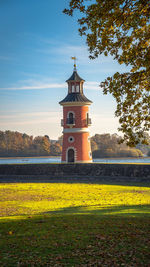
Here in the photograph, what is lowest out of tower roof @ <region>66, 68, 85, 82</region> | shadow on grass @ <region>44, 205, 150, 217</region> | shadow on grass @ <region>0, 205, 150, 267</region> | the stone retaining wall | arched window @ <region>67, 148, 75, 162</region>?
shadow on grass @ <region>44, 205, 150, 217</region>

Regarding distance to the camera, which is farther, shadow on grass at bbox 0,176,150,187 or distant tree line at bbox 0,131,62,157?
distant tree line at bbox 0,131,62,157

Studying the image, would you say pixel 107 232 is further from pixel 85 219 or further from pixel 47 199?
pixel 47 199

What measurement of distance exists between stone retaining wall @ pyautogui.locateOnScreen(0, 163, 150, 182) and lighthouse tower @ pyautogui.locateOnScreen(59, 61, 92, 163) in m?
4.87

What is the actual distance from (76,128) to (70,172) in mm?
6728

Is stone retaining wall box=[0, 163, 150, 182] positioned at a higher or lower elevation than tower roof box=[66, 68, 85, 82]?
lower

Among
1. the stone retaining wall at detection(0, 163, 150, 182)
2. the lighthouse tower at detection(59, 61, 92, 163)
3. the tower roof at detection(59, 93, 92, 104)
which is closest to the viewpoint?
the stone retaining wall at detection(0, 163, 150, 182)

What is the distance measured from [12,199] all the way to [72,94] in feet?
68.4

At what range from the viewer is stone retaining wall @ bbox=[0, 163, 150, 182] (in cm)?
2753

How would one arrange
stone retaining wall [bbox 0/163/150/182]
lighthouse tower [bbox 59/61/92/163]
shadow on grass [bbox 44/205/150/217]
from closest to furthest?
1. shadow on grass [bbox 44/205/150/217]
2. stone retaining wall [bbox 0/163/150/182]
3. lighthouse tower [bbox 59/61/92/163]

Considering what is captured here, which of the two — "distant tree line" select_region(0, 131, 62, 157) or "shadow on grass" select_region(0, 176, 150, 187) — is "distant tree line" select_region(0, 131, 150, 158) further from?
"shadow on grass" select_region(0, 176, 150, 187)

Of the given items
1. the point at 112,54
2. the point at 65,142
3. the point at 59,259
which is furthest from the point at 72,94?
the point at 59,259

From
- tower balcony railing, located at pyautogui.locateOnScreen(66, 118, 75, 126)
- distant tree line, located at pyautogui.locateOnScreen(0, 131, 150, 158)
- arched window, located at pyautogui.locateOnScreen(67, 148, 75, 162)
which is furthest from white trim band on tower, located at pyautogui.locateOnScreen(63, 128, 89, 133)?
distant tree line, located at pyautogui.locateOnScreen(0, 131, 150, 158)

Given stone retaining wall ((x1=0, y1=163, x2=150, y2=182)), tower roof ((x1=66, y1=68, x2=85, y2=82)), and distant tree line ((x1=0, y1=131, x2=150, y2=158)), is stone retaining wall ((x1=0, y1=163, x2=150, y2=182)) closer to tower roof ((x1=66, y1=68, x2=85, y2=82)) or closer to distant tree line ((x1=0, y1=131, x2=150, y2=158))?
tower roof ((x1=66, y1=68, x2=85, y2=82))

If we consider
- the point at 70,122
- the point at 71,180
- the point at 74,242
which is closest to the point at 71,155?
the point at 70,122
